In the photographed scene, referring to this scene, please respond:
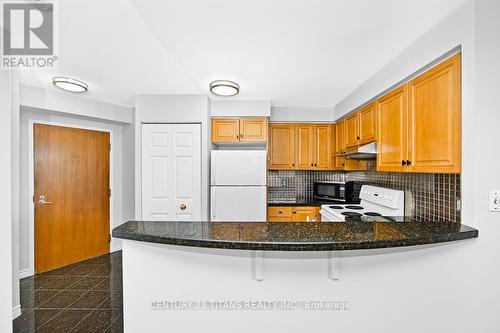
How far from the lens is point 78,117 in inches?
133

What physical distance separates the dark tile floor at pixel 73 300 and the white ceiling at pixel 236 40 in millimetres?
2362

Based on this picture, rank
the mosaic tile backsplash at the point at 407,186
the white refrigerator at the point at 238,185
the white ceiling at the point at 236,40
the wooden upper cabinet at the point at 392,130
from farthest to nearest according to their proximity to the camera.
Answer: the white refrigerator at the point at 238,185 < the wooden upper cabinet at the point at 392,130 < the mosaic tile backsplash at the point at 407,186 < the white ceiling at the point at 236,40

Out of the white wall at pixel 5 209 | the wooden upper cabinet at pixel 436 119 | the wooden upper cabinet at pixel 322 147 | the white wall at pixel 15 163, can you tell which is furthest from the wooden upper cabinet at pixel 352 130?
the white wall at pixel 15 163

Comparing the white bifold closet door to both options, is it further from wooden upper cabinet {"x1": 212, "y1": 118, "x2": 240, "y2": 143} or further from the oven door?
the oven door

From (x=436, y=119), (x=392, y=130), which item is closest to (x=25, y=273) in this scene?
(x=392, y=130)

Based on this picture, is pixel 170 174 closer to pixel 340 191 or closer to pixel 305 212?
pixel 305 212

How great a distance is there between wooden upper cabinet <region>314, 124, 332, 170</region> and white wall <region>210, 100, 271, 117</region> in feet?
3.28

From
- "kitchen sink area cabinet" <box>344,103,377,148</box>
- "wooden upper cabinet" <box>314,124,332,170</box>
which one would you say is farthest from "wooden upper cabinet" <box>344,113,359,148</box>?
"wooden upper cabinet" <box>314,124,332,170</box>

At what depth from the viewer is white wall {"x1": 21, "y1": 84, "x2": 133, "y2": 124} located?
2816 mm

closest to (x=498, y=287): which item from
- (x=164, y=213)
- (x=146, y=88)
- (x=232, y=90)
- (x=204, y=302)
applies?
(x=204, y=302)

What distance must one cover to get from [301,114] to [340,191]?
1.37m

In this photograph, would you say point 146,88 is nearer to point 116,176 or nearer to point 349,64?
point 116,176

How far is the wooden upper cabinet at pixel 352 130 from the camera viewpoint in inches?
116

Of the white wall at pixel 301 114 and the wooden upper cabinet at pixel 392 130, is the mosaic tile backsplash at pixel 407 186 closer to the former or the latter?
the wooden upper cabinet at pixel 392 130
